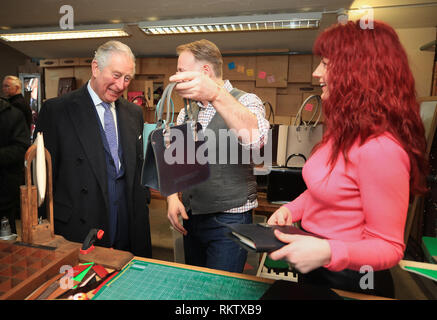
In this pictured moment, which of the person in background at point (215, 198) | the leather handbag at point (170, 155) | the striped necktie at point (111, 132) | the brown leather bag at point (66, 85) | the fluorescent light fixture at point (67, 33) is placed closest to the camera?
the leather handbag at point (170, 155)

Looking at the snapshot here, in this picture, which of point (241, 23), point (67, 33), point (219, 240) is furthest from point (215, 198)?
point (67, 33)

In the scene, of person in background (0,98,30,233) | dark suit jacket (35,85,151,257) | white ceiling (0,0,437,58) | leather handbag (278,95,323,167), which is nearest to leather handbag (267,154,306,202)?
leather handbag (278,95,323,167)

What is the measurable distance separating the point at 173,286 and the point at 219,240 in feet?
1.70

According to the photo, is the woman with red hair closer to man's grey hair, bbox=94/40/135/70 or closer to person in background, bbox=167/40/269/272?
person in background, bbox=167/40/269/272

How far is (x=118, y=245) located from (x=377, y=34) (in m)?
1.61

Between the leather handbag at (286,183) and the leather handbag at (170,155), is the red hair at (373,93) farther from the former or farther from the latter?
the leather handbag at (286,183)

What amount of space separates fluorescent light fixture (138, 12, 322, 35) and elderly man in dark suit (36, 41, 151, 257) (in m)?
2.13

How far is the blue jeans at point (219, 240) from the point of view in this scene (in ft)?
4.41

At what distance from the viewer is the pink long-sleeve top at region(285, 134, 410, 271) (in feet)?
2.25

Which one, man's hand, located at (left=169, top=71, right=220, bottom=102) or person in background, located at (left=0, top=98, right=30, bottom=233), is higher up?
man's hand, located at (left=169, top=71, right=220, bottom=102)

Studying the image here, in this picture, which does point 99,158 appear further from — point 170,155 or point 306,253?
point 306,253

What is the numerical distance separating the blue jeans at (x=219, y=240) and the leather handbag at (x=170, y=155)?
0.48 meters

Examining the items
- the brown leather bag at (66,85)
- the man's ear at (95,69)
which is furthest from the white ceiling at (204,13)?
the man's ear at (95,69)

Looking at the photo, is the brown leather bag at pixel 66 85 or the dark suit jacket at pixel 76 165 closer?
the dark suit jacket at pixel 76 165
